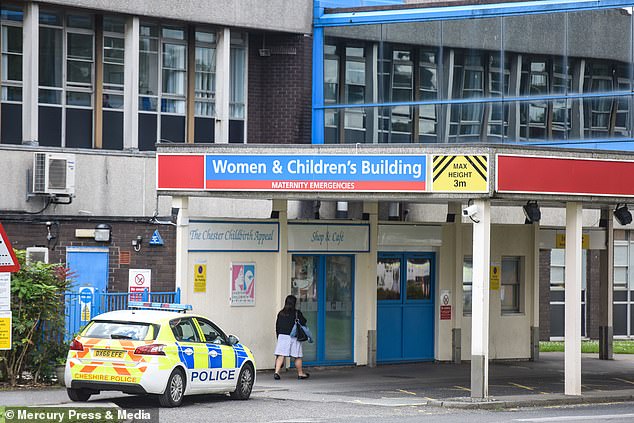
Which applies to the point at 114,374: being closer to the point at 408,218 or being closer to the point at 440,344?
the point at 440,344

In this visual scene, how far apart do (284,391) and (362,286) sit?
5103 millimetres

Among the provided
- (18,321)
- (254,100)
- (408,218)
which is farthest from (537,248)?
(18,321)

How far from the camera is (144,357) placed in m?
17.2

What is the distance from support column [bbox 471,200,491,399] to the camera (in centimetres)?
1986

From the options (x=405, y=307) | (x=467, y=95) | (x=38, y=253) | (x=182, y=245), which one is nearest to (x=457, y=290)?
(x=405, y=307)

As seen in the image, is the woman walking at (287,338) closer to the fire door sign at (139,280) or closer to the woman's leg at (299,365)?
the woman's leg at (299,365)

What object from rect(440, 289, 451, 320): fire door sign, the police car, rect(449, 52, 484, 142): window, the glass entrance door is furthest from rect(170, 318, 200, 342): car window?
rect(449, 52, 484, 142): window

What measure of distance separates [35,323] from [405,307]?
30.6ft

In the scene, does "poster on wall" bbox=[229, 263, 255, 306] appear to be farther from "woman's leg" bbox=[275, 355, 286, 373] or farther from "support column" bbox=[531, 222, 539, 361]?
"support column" bbox=[531, 222, 539, 361]

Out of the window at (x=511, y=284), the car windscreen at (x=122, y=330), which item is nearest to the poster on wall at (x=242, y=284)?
the car windscreen at (x=122, y=330)

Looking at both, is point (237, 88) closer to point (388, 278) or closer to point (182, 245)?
point (388, 278)

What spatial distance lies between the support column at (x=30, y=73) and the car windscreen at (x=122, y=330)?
7.98 meters

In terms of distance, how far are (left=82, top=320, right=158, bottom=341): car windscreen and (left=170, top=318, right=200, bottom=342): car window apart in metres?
0.40

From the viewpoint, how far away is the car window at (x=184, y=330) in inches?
708
